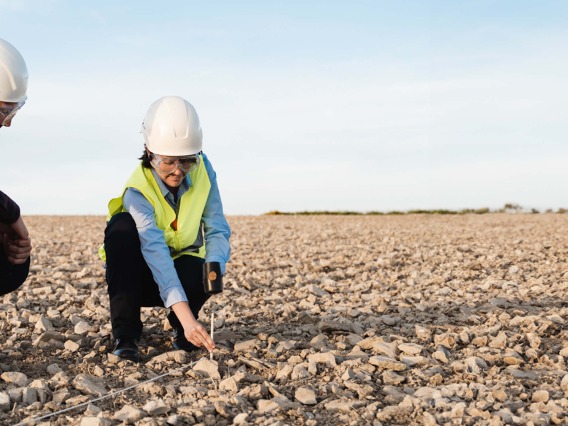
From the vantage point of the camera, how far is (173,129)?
4086mm

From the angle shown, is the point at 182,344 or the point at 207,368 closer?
the point at 207,368

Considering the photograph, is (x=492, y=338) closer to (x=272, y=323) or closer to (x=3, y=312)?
(x=272, y=323)

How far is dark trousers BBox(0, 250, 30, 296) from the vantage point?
4.42 metres

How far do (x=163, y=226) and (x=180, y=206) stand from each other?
0.52ft

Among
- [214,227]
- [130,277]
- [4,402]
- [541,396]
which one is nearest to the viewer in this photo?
[4,402]

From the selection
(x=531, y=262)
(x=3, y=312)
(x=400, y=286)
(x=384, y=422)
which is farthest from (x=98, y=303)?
(x=531, y=262)

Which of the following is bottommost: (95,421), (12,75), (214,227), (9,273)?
(95,421)

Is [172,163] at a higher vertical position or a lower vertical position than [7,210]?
higher

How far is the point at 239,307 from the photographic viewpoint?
6.09 meters

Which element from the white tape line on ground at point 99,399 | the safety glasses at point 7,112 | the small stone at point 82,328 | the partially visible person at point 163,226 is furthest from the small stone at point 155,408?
the safety glasses at point 7,112

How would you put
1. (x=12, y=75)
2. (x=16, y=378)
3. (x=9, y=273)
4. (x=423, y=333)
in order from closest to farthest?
(x=16, y=378), (x=12, y=75), (x=9, y=273), (x=423, y=333)

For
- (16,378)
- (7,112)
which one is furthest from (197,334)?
(7,112)

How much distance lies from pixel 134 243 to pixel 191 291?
47 cm

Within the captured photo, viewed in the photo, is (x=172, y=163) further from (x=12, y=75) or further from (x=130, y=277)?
(x=12, y=75)
